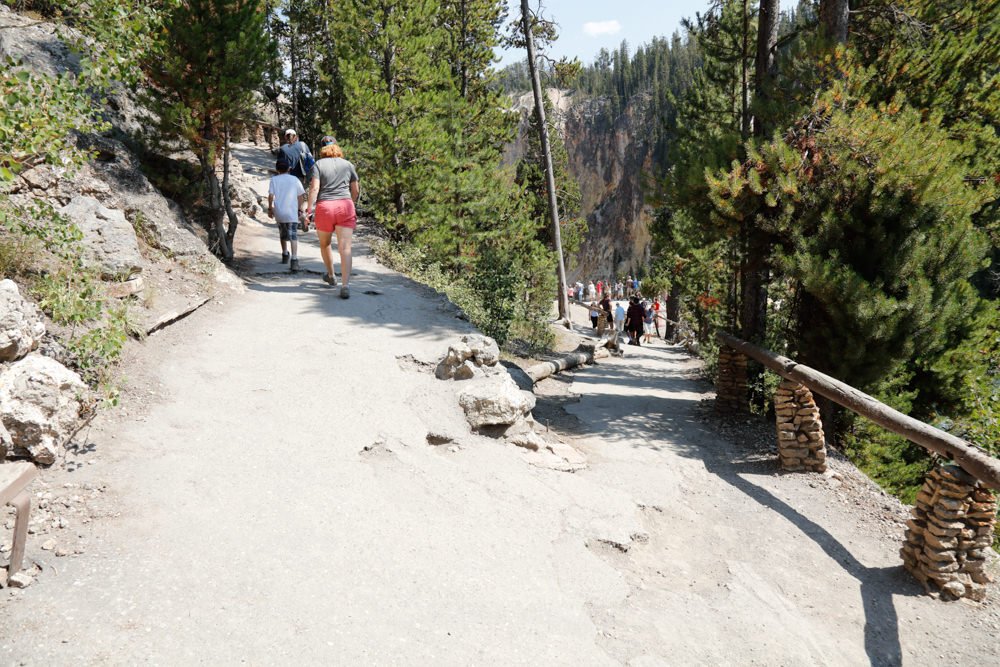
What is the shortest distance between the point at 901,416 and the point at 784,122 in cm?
395

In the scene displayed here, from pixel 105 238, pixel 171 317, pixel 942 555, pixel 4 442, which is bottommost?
pixel 942 555

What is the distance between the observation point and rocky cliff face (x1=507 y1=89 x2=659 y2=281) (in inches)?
3083

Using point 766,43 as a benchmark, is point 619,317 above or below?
below

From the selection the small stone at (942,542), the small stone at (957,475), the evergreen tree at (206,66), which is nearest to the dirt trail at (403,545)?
the small stone at (942,542)

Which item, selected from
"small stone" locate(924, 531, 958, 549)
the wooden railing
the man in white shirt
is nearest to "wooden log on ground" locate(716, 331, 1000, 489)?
the wooden railing

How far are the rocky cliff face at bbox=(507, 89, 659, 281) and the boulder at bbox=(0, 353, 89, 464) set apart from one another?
7212cm

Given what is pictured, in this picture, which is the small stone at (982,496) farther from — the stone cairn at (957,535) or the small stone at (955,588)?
the small stone at (955,588)

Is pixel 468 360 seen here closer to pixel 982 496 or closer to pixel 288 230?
pixel 982 496

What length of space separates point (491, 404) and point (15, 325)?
358cm

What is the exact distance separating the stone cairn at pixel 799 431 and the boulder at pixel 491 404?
9.58ft

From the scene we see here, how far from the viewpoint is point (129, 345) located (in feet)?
17.0

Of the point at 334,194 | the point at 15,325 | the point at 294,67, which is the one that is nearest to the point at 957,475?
the point at 15,325

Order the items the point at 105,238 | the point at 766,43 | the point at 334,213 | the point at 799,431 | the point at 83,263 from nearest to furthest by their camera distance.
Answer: the point at 83,263 → the point at 105,238 → the point at 799,431 → the point at 334,213 → the point at 766,43

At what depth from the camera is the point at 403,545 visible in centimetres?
373
